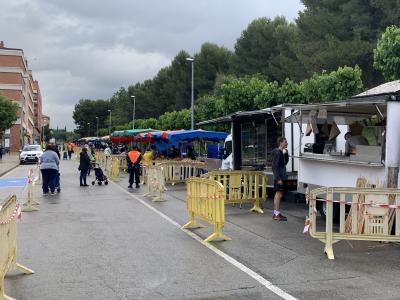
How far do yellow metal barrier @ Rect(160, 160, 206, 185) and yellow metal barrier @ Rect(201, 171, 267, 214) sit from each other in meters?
8.77

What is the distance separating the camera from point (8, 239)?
252 inches

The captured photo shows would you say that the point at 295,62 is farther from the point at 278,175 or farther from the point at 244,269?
the point at 244,269

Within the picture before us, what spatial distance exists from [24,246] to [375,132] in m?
6.74

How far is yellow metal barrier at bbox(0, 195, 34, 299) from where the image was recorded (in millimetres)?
5875

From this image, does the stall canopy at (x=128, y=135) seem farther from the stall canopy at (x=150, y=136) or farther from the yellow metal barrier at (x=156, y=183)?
the yellow metal barrier at (x=156, y=183)

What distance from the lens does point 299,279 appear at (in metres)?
6.68

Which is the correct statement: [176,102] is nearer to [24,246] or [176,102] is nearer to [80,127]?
[24,246]

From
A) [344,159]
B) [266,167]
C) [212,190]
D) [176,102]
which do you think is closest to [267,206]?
[266,167]

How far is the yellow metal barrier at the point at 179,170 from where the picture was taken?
22.0 m

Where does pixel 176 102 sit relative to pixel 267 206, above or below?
above

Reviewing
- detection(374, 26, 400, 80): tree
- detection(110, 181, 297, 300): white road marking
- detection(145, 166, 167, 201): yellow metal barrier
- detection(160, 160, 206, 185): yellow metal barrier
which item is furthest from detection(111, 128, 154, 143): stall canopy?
detection(110, 181, 297, 300): white road marking

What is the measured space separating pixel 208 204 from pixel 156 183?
269 inches

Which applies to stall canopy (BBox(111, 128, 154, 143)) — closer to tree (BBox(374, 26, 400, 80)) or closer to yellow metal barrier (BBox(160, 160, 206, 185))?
yellow metal barrier (BBox(160, 160, 206, 185))

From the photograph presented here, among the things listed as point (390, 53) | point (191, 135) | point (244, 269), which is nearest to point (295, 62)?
point (390, 53)
